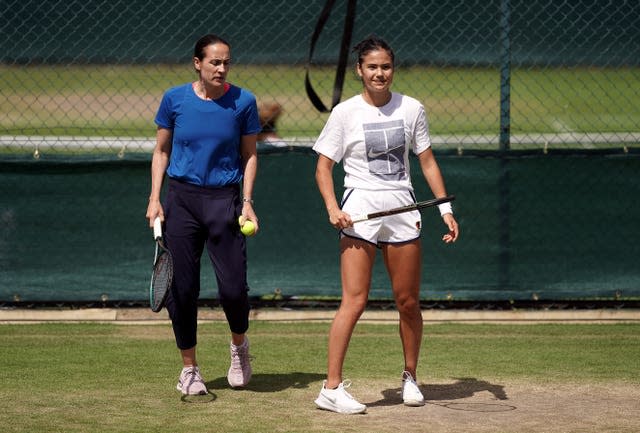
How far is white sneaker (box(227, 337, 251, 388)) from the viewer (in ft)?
20.3

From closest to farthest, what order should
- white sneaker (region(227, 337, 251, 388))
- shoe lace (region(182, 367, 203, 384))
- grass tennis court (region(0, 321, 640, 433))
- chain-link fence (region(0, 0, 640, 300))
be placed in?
grass tennis court (region(0, 321, 640, 433)) < shoe lace (region(182, 367, 203, 384)) < white sneaker (region(227, 337, 251, 388)) < chain-link fence (region(0, 0, 640, 300))

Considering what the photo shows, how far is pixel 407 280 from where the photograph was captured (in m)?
5.74

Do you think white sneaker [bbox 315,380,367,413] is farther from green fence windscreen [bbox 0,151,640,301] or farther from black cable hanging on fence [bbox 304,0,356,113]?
black cable hanging on fence [bbox 304,0,356,113]

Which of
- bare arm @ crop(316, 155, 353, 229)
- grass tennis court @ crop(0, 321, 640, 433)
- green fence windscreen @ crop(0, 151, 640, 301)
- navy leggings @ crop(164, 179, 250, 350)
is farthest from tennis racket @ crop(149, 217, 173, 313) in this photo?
green fence windscreen @ crop(0, 151, 640, 301)

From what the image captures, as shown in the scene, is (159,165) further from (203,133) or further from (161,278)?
(161,278)

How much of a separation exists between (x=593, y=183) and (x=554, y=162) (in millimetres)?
315

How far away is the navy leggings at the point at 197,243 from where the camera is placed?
598 cm

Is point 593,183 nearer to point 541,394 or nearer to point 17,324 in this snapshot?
point 541,394

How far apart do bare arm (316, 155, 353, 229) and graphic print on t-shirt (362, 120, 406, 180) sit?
212 millimetres

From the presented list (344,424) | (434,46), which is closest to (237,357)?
(344,424)

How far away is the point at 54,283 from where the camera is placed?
8211mm

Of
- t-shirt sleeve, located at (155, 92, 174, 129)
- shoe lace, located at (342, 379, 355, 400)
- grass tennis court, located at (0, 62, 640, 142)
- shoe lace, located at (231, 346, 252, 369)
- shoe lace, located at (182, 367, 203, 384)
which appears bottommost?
shoe lace, located at (342, 379, 355, 400)

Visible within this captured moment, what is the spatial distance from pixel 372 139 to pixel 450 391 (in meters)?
1.48

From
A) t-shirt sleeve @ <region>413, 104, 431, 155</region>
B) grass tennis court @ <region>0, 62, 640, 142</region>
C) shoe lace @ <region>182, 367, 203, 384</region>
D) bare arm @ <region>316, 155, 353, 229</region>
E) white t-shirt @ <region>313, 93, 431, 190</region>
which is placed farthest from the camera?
grass tennis court @ <region>0, 62, 640, 142</region>
